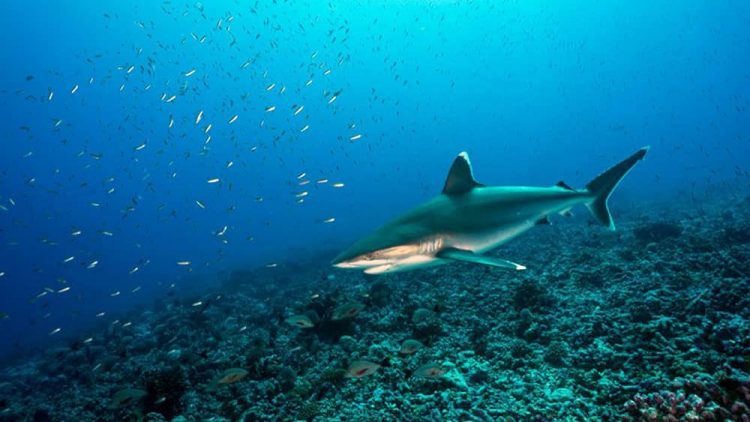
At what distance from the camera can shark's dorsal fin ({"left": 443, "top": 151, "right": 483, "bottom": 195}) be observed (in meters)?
5.55

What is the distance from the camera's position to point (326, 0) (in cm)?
10256

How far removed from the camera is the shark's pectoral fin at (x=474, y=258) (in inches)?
161

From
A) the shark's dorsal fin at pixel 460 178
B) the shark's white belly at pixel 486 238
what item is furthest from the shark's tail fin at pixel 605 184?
the shark's dorsal fin at pixel 460 178

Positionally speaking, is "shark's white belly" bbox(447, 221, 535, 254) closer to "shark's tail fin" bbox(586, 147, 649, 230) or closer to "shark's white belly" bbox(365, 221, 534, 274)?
"shark's white belly" bbox(365, 221, 534, 274)

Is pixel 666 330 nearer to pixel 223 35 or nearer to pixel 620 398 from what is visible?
pixel 620 398

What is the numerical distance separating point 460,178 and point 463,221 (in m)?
0.85

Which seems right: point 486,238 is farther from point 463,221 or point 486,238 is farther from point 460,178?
point 460,178

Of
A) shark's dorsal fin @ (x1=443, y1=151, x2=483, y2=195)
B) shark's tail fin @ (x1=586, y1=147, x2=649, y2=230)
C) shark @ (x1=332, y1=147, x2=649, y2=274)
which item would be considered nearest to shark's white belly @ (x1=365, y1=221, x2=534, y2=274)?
shark @ (x1=332, y1=147, x2=649, y2=274)

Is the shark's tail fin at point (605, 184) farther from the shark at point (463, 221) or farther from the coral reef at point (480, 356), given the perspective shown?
the coral reef at point (480, 356)

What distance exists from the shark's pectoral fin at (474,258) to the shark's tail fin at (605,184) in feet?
8.95

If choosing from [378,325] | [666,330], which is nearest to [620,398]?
[666,330]

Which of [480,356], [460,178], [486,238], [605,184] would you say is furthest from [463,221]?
[605,184]

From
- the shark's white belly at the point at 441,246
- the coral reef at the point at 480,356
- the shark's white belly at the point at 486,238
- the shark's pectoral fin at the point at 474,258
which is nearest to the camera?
the shark's pectoral fin at the point at 474,258

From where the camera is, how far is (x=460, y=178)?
561 centimetres
